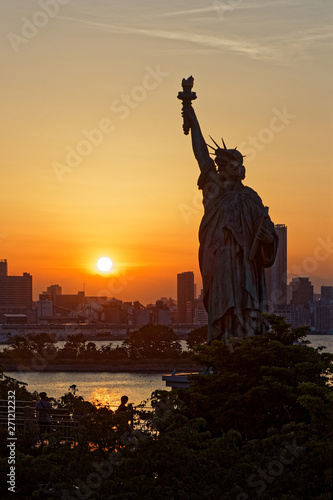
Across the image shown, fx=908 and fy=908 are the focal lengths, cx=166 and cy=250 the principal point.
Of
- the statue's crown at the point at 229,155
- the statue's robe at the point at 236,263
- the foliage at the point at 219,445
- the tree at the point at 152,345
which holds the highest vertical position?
the statue's crown at the point at 229,155

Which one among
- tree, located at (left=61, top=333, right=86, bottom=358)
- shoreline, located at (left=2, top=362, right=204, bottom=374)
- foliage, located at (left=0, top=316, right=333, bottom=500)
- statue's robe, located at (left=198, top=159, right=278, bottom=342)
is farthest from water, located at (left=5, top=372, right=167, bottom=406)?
foliage, located at (left=0, top=316, right=333, bottom=500)

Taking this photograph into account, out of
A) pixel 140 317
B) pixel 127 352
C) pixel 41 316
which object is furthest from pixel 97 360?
pixel 41 316

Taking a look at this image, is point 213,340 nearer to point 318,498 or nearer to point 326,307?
point 318,498

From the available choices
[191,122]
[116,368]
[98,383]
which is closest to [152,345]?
[116,368]

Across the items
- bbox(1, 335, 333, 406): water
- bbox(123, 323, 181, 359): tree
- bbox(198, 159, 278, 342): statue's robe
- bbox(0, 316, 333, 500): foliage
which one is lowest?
bbox(1, 335, 333, 406): water

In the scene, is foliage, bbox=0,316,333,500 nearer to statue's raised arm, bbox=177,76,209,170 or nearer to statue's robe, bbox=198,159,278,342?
statue's robe, bbox=198,159,278,342

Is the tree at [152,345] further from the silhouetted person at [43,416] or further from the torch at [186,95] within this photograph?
the silhouetted person at [43,416]

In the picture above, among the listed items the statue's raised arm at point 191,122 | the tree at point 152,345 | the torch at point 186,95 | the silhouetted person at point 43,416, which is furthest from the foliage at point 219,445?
the tree at point 152,345
